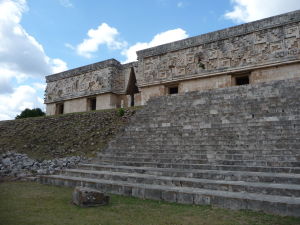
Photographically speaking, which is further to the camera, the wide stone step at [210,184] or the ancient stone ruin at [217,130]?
the ancient stone ruin at [217,130]

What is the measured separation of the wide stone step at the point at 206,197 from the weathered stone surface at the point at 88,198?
761mm

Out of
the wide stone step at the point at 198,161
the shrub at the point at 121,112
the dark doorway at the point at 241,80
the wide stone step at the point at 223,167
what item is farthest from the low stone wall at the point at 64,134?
the dark doorway at the point at 241,80

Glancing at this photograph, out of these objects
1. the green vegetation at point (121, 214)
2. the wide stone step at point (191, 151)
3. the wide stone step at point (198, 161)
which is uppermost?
the wide stone step at point (191, 151)

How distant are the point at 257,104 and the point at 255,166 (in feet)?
11.0

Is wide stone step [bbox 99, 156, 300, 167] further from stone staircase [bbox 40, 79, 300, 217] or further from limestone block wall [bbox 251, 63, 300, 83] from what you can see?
limestone block wall [bbox 251, 63, 300, 83]

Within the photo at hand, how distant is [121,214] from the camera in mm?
3752

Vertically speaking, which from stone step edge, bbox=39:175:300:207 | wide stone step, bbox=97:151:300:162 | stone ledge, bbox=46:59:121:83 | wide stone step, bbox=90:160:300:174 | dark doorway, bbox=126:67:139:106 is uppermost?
stone ledge, bbox=46:59:121:83

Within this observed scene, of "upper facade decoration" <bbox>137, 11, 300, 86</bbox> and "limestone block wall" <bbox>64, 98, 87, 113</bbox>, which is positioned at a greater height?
"upper facade decoration" <bbox>137, 11, 300, 86</bbox>

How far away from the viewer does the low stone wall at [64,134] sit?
9656 mm

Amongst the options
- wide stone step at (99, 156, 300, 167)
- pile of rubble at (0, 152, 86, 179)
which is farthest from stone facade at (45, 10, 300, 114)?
pile of rubble at (0, 152, 86, 179)

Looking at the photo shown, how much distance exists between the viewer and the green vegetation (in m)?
3.32

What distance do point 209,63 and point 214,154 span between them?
298 inches

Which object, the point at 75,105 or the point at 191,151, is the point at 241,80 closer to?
the point at 191,151

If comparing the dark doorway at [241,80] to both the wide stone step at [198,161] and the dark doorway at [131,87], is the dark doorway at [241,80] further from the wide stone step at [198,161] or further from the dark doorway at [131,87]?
the wide stone step at [198,161]
